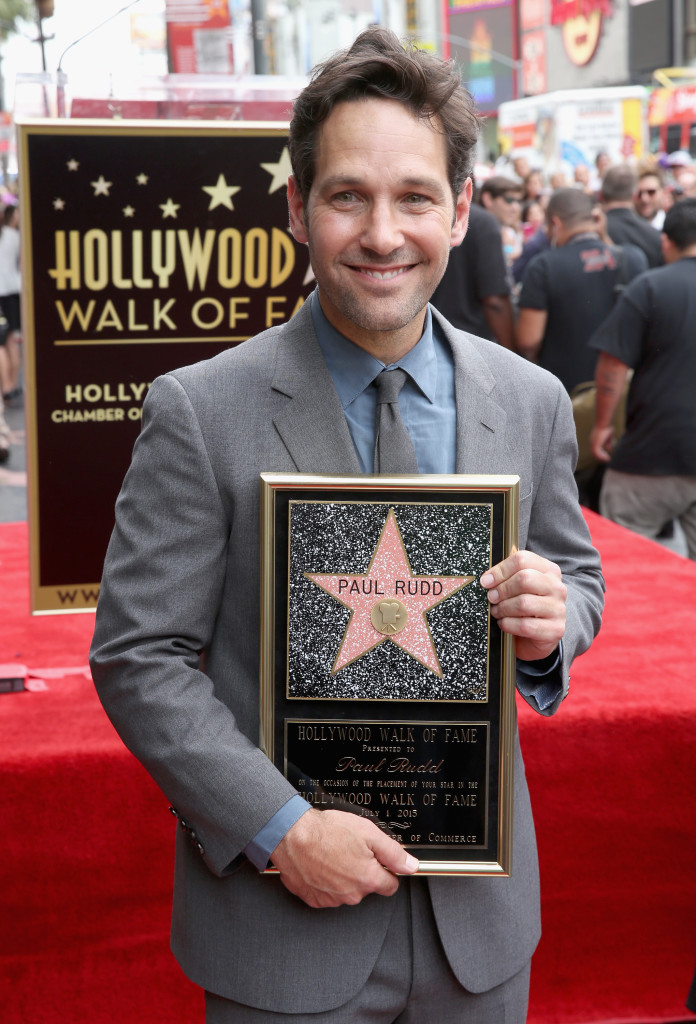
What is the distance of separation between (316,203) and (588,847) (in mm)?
1478

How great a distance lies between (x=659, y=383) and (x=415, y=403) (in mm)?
3430

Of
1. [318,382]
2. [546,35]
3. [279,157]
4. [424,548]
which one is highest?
[546,35]

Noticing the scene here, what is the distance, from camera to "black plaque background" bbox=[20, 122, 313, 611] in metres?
2.23

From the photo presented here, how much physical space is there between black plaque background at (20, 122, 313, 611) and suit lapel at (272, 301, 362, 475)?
1106mm

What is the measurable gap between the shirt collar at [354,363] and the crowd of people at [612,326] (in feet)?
10.9

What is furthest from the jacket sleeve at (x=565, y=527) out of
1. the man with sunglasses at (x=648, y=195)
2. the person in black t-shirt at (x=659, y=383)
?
the man with sunglasses at (x=648, y=195)

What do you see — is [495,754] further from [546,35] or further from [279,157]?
[546,35]

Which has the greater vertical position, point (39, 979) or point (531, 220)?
point (531, 220)

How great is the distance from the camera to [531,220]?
1237cm

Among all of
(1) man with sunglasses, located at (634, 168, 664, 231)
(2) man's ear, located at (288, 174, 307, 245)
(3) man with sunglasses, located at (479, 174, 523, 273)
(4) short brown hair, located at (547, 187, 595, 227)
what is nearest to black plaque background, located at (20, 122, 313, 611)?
(2) man's ear, located at (288, 174, 307, 245)

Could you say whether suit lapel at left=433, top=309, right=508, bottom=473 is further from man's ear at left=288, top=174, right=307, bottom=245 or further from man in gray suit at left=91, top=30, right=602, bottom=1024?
man's ear at left=288, top=174, right=307, bottom=245

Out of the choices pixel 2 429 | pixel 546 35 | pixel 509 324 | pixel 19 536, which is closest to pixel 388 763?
pixel 19 536

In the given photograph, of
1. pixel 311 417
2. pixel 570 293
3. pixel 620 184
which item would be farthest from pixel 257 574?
pixel 620 184

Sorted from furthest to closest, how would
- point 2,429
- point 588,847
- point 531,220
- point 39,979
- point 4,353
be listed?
point 531,220 → point 4,353 → point 2,429 → point 588,847 → point 39,979
